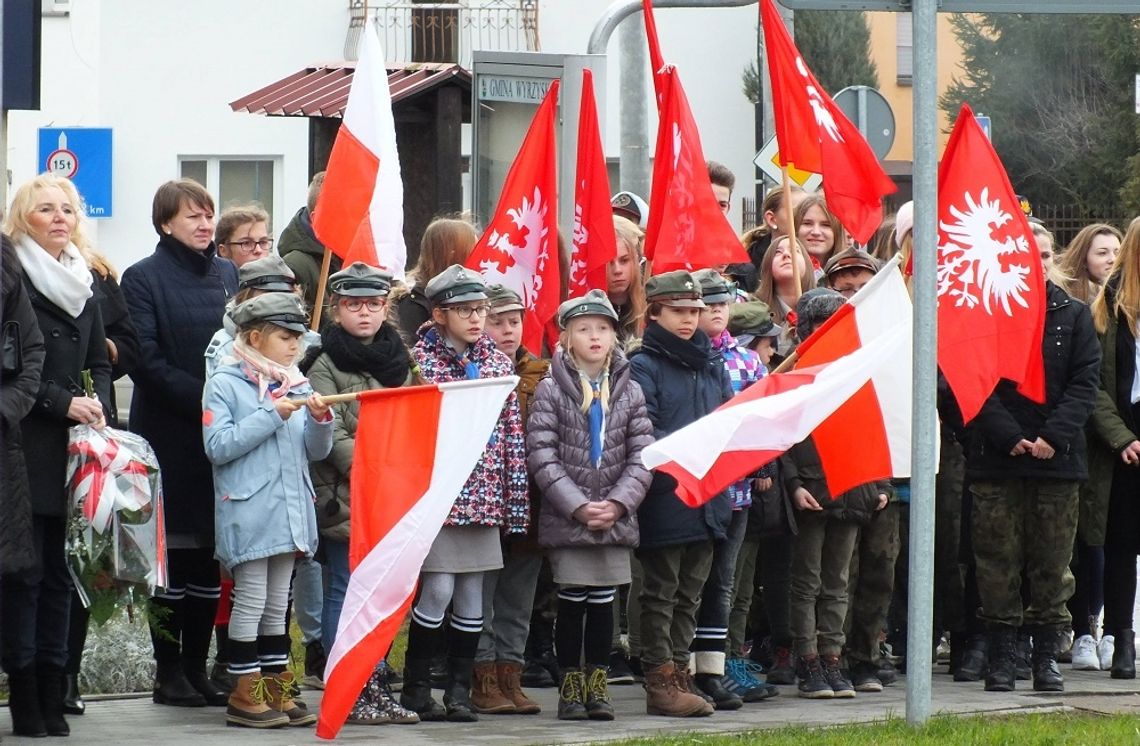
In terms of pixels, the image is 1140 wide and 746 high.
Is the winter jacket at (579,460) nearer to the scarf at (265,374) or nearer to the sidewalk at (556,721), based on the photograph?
the sidewalk at (556,721)

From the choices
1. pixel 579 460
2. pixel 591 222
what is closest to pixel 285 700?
pixel 579 460

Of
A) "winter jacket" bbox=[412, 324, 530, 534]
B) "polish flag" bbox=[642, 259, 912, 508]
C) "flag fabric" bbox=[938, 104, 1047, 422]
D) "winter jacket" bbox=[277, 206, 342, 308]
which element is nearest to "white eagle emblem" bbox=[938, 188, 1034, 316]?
"flag fabric" bbox=[938, 104, 1047, 422]

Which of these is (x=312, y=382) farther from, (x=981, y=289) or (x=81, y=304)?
(x=981, y=289)

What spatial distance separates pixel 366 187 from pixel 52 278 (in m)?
1.78

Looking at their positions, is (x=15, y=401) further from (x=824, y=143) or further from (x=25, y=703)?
(x=824, y=143)

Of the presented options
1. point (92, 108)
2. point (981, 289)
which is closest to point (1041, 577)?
point (981, 289)

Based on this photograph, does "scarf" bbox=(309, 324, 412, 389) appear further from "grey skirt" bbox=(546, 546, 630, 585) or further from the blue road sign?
the blue road sign

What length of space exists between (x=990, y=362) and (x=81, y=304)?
349cm

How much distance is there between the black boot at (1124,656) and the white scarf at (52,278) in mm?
5116

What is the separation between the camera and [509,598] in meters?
8.44

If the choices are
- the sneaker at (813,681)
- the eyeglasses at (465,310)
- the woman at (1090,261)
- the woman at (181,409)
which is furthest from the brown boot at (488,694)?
the woman at (1090,261)

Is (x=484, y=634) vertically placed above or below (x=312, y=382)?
below

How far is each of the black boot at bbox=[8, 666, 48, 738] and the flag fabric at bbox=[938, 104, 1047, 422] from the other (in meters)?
3.60

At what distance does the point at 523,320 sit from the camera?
9.06 m
